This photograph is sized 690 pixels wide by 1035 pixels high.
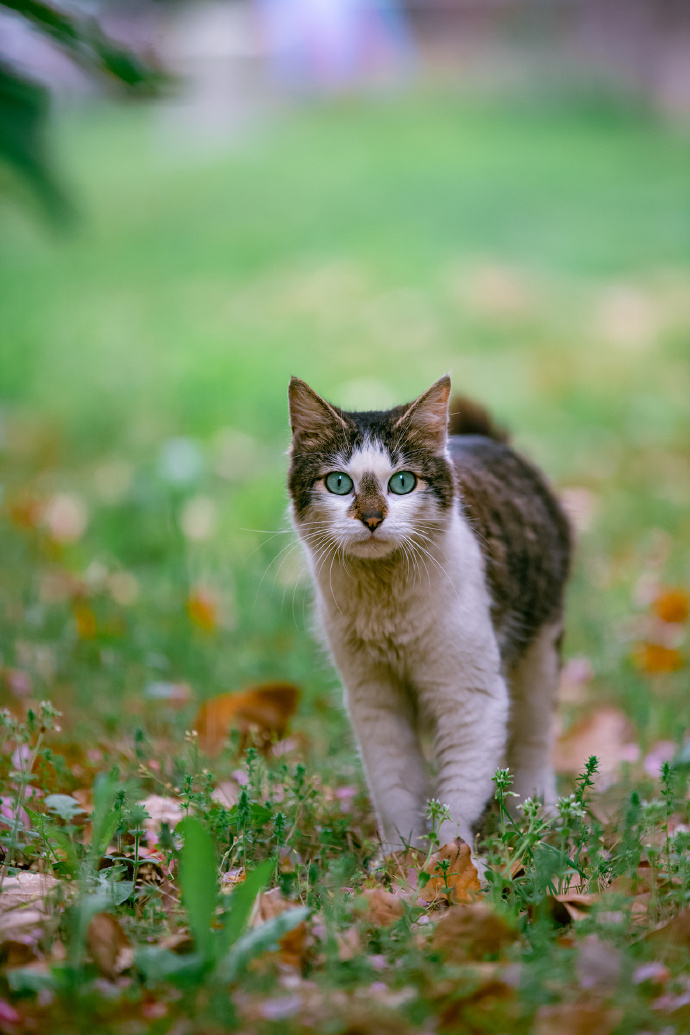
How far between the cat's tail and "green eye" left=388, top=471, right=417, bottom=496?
2.93ft

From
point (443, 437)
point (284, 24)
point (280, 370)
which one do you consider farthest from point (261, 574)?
point (284, 24)

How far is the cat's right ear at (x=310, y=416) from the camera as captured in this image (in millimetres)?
2295

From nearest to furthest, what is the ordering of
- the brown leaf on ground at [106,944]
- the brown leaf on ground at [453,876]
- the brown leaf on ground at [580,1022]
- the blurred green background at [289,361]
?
the brown leaf on ground at [580,1022], the brown leaf on ground at [106,944], the brown leaf on ground at [453,876], the blurred green background at [289,361]

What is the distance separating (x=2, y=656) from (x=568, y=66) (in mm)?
12370

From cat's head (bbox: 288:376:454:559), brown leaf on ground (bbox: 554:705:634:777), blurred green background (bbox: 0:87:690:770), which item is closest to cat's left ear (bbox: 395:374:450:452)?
cat's head (bbox: 288:376:454:559)

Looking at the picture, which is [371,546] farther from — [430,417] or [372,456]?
[430,417]

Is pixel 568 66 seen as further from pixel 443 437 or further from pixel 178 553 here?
pixel 443 437

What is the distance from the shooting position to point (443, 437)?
2332 mm

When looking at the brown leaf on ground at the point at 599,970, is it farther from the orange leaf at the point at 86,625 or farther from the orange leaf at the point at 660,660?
the orange leaf at the point at 86,625

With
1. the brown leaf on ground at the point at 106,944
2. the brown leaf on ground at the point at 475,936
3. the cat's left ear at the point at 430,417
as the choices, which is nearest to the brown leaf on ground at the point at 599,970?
the brown leaf on ground at the point at 475,936

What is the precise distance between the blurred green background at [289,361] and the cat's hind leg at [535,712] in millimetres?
311

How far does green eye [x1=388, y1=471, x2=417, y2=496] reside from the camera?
224 centimetres

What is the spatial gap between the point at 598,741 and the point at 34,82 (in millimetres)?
2327

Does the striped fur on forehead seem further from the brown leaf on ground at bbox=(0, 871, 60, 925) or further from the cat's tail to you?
the brown leaf on ground at bbox=(0, 871, 60, 925)
